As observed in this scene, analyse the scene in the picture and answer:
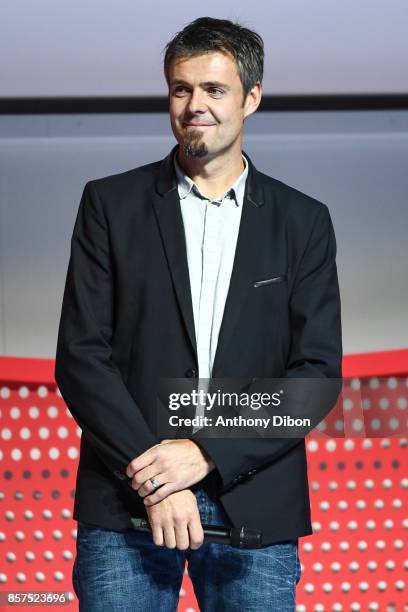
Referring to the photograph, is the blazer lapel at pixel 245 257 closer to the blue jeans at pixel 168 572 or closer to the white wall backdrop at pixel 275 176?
the blue jeans at pixel 168 572

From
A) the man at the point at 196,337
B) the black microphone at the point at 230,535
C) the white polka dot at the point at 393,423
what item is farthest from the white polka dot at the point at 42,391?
the black microphone at the point at 230,535

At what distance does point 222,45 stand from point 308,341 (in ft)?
1.39

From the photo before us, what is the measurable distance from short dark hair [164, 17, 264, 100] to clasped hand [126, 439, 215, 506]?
513 mm

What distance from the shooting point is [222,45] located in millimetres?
1434

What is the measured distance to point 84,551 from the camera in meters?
1.43

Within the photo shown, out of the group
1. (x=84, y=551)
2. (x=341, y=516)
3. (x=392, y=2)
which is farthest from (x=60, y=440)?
(x=392, y=2)

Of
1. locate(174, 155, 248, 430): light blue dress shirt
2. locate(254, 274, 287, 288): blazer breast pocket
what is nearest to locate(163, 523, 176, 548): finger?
locate(174, 155, 248, 430): light blue dress shirt

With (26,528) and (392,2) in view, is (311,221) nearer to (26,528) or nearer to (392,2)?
(392,2)

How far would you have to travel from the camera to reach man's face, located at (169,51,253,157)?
4.66 ft

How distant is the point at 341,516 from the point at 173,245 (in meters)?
1.23

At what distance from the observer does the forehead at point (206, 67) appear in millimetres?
1422

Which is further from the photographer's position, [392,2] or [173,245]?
[392,2]

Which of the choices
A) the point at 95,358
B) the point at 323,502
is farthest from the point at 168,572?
the point at 323,502

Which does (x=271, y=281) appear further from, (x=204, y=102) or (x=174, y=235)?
(x=204, y=102)
